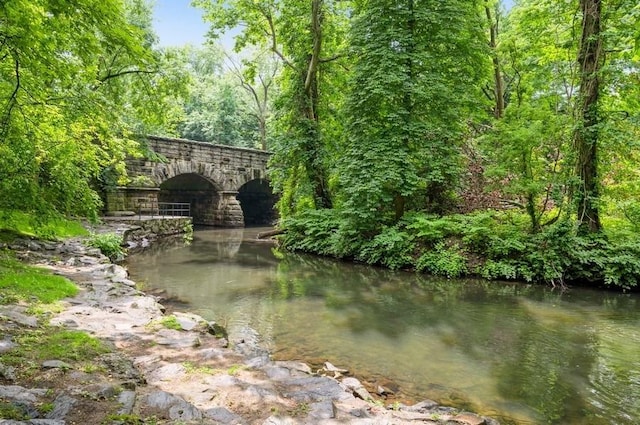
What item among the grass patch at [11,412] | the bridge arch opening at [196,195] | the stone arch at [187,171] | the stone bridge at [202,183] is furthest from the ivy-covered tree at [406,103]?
the bridge arch opening at [196,195]

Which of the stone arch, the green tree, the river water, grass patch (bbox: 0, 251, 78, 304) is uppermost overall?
the green tree

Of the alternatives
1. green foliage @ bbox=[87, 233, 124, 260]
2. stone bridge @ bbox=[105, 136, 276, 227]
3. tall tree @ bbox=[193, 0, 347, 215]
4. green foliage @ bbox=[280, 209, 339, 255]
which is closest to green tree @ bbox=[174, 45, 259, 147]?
stone bridge @ bbox=[105, 136, 276, 227]

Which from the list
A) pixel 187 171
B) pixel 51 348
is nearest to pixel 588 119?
pixel 51 348

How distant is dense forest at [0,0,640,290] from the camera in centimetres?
599

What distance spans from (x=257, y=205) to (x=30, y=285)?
25.7 metres

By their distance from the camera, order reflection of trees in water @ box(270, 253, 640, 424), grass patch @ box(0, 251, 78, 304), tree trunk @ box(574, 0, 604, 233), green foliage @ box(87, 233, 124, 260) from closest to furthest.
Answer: reflection of trees in water @ box(270, 253, 640, 424) → grass patch @ box(0, 251, 78, 304) → tree trunk @ box(574, 0, 604, 233) → green foliage @ box(87, 233, 124, 260)

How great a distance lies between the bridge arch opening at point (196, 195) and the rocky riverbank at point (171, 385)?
20.9 metres

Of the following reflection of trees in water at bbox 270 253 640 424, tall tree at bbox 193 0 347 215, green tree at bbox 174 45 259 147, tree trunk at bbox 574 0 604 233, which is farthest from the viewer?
green tree at bbox 174 45 259 147

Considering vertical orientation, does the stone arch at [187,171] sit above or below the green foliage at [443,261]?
above

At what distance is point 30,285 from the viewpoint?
5426mm

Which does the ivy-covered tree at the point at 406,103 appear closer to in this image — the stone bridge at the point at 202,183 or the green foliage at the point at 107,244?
the green foliage at the point at 107,244

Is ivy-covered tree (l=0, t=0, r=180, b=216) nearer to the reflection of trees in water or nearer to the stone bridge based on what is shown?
the reflection of trees in water

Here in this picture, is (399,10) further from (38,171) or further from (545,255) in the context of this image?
(38,171)

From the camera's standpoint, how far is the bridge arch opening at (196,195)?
25906mm
